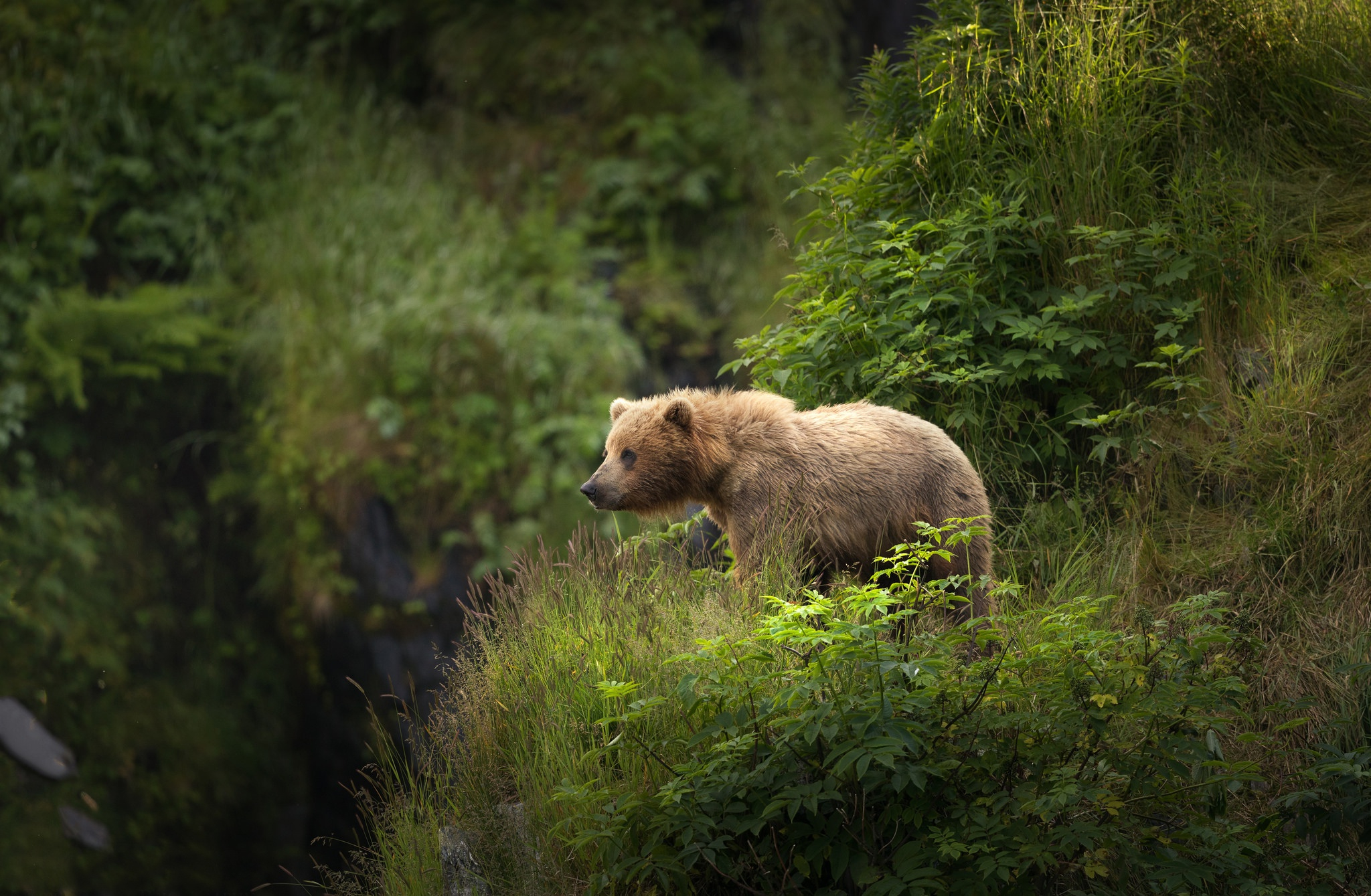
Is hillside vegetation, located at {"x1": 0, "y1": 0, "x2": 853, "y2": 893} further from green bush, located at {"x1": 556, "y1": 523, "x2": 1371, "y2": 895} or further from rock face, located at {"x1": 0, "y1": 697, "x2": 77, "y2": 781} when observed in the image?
green bush, located at {"x1": 556, "y1": 523, "x2": 1371, "y2": 895}

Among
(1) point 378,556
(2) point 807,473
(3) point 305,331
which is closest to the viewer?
(2) point 807,473

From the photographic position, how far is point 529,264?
10656 mm

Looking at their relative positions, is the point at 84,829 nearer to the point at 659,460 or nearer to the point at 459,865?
the point at 459,865

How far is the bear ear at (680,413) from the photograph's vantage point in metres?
4.16

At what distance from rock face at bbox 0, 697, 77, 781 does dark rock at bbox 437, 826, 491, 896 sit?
6.81m

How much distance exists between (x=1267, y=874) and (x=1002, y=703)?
89 cm

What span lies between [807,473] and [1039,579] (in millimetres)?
1328

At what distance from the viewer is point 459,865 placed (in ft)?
12.1

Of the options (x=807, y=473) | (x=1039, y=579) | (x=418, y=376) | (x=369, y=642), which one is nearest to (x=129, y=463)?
(x=418, y=376)

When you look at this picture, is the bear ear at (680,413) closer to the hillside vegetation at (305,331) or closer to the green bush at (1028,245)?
the green bush at (1028,245)

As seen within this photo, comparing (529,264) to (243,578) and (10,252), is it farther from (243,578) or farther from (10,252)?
(10,252)

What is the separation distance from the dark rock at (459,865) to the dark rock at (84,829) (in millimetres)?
6576

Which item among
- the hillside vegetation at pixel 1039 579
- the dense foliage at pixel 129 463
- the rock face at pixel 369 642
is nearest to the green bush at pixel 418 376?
the rock face at pixel 369 642

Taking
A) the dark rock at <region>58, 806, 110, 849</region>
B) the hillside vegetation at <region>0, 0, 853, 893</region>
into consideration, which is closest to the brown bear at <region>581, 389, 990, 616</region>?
the hillside vegetation at <region>0, 0, 853, 893</region>
